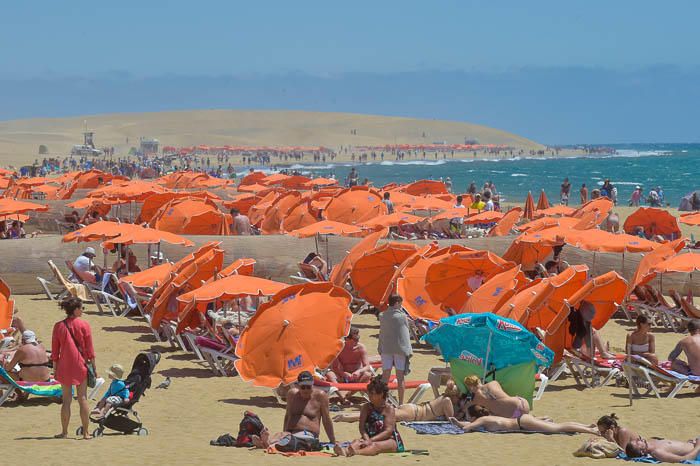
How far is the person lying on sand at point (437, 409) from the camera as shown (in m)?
9.02

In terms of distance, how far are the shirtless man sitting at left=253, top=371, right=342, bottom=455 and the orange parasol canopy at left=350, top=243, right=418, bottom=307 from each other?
20.7 feet

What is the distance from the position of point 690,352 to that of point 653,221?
12221 mm

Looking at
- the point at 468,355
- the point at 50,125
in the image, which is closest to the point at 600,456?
the point at 468,355

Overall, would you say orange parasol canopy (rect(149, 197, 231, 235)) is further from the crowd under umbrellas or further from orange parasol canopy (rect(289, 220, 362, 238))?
orange parasol canopy (rect(289, 220, 362, 238))

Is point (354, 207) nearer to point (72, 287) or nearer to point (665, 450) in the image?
point (72, 287)

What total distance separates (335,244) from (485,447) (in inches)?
373

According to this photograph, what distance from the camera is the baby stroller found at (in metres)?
8.41

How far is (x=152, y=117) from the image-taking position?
182250 millimetres

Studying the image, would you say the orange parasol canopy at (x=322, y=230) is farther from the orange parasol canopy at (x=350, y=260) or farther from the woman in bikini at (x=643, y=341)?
the woman in bikini at (x=643, y=341)

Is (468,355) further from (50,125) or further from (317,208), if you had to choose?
(50,125)

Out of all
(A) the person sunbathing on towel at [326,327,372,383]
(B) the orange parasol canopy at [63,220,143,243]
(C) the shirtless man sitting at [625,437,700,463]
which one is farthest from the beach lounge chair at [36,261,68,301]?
(C) the shirtless man sitting at [625,437,700,463]

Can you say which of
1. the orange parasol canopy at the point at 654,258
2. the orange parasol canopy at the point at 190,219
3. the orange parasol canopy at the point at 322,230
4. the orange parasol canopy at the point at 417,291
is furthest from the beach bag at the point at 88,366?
the orange parasol canopy at the point at 190,219

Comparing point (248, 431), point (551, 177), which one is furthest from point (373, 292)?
point (551, 177)

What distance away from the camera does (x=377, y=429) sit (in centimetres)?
794
